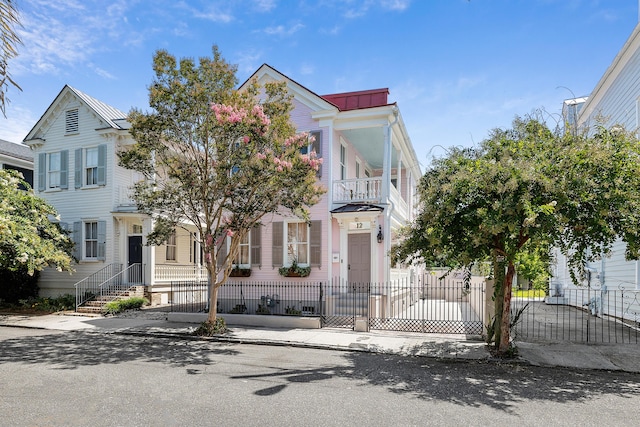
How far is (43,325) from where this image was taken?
46.2 feet

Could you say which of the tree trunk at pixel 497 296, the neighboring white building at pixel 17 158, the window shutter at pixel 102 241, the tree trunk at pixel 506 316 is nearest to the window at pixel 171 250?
the window shutter at pixel 102 241

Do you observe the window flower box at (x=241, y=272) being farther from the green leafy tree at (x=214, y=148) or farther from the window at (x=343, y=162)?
the window at (x=343, y=162)

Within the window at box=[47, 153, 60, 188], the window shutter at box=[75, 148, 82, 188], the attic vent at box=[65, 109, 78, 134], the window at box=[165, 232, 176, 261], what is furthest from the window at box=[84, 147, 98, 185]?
the window at box=[165, 232, 176, 261]

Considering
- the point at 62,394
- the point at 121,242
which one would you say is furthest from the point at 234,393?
the point at 121,242

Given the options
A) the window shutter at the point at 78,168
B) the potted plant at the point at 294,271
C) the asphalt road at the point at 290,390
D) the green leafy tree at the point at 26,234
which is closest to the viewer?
the asphalt road at the point at 290,390

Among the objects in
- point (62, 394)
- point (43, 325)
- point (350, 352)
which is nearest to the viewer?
point (62, 394)

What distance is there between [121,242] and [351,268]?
35.1 ft

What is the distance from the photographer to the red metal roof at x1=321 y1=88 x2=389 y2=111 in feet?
52.4

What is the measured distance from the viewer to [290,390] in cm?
678

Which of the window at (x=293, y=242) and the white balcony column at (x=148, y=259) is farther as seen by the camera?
the white balcony column at (x=148, y=259)

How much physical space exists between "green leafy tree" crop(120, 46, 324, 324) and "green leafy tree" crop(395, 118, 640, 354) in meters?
3.99

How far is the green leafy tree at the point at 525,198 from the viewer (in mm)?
7742

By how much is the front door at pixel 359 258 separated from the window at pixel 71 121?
14.3 m

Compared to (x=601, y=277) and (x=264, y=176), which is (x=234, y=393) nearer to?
(x=264, y=176)
